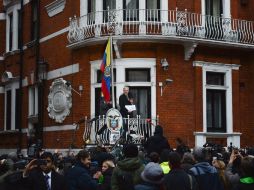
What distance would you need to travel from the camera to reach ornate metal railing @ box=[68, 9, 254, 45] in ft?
67.9

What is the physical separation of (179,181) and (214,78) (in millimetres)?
14870

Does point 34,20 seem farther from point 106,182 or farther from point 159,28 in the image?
point 106,182

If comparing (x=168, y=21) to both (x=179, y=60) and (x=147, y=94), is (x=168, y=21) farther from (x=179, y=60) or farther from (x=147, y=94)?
(x=147, y=94)

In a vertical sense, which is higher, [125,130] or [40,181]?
[125,130]

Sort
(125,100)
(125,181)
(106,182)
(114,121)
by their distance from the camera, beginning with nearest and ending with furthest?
(125,181) < (106,182) < (114,121) < (125,100)

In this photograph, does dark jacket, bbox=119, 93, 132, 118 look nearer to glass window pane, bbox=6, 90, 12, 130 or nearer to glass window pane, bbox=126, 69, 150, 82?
glass window pane, bbox=126, 69, 150, 82

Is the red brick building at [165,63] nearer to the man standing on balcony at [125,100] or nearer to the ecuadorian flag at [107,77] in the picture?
the ecuadorian flag at [107,77]

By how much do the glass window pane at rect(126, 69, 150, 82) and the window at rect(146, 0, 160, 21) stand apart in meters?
2.09

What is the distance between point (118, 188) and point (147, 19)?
13712mm

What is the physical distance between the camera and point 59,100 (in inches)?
926

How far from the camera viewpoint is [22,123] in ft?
90.9

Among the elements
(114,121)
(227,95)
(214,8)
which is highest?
(214,8)

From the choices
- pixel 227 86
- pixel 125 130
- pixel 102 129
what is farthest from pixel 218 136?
pixel 102 129

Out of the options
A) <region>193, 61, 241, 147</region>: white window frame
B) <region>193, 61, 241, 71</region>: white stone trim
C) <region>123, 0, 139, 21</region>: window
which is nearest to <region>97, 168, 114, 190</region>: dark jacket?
<region>193, 61, 241, 147</region>: white window frame
